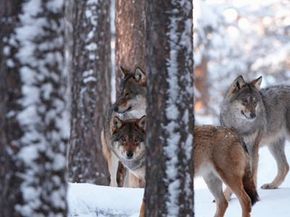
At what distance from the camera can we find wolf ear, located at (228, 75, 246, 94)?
1155cm

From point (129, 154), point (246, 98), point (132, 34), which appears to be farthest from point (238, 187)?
point (132, 34)

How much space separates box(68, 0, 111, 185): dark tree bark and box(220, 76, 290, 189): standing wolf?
2681mm

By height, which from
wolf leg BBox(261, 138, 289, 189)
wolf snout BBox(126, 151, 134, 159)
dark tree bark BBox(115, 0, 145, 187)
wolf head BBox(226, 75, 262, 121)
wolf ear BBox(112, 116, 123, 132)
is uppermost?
dark tree bark BBox(115, 0, 145, 187)

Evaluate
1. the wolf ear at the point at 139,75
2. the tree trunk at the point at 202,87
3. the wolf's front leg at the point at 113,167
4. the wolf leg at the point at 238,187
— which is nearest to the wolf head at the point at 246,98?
the wolf ear at the point at 139,75

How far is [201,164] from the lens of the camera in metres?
9.01

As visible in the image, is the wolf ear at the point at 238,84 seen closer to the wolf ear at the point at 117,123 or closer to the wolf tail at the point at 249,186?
the wolf ear at the point at 117,123

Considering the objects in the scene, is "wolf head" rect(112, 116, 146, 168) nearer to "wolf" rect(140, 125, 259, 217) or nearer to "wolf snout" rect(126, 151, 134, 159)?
"wolf snout" rect(126, 151, 134, 159)

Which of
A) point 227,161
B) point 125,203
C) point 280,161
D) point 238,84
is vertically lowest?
point 125,203

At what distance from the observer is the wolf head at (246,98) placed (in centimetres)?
1155

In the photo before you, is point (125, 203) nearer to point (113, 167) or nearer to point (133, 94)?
point (113, 167)

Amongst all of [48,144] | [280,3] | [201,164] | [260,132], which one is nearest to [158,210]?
[48,144]

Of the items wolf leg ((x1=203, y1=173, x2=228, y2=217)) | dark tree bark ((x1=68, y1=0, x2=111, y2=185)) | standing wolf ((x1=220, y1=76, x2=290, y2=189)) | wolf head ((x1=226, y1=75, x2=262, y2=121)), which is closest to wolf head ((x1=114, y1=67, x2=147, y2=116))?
standing wolf ((x1=220, y1=76, x2=290, y2=189))

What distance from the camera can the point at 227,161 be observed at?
29.3 ft

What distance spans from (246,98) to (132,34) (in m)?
2.80
